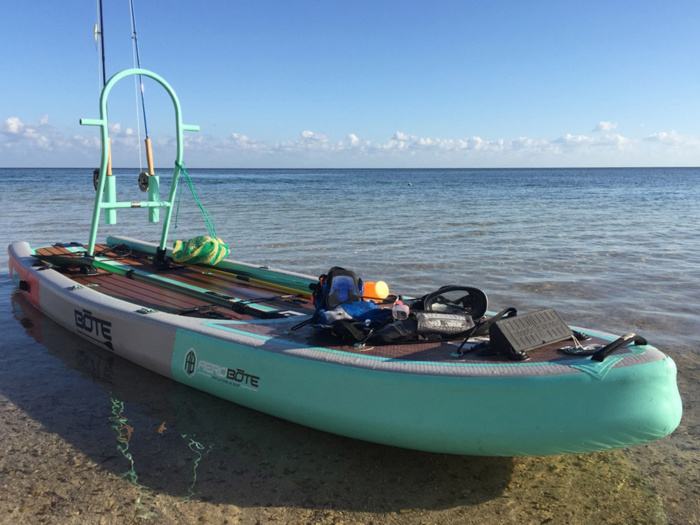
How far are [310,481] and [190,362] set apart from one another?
1.55 meters

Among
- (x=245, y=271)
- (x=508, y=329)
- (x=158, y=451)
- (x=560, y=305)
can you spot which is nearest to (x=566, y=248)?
(x=560, y=305)

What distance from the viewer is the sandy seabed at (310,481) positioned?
3104 mm

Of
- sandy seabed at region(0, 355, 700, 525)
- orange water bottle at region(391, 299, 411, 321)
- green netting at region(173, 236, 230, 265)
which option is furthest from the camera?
green netting at region(173, 236, 230, 265)

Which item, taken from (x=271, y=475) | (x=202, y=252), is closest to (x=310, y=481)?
(x=271, y=475)

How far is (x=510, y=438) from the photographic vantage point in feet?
10.2

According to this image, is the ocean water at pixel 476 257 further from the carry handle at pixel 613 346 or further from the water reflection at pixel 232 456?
the carry handle at pixel 613 346

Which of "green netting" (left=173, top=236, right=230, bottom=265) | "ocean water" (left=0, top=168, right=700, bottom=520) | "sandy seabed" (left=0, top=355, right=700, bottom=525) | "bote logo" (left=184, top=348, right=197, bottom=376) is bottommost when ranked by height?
A: "sandy seabed" (left=0, top=355, right=700, bottom=525)

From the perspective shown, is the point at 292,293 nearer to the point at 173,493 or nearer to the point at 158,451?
the point at 158,451

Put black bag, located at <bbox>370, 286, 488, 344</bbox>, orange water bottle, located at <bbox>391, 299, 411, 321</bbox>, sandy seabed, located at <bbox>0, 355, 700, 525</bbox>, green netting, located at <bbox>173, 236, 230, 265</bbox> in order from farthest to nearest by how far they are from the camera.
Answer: green netting, located at <bbox>173, 236, 230, 265</bbox>, orange water bottle, located at <bbox>391, 299, 411, 321</bbox>, black bag, located at <bbox>370, 286, 488, 344</bbox>, sandy seabed, located at <bbox>0, 355, 700, 525</bbox>

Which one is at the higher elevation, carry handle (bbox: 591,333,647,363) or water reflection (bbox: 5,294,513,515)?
carry handle (bbox: 591,333,647,363)

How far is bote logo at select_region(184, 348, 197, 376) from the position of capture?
4.40m

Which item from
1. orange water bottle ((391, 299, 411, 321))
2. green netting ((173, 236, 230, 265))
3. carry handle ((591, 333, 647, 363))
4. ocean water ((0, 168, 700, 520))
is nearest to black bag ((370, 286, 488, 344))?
orange water bottle ((391, 299, 411, 321))

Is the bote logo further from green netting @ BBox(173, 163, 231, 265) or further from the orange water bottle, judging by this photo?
green netting @ BBox(173, 163, 231, 265)

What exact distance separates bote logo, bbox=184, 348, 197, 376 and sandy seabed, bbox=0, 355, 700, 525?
0.51 m
